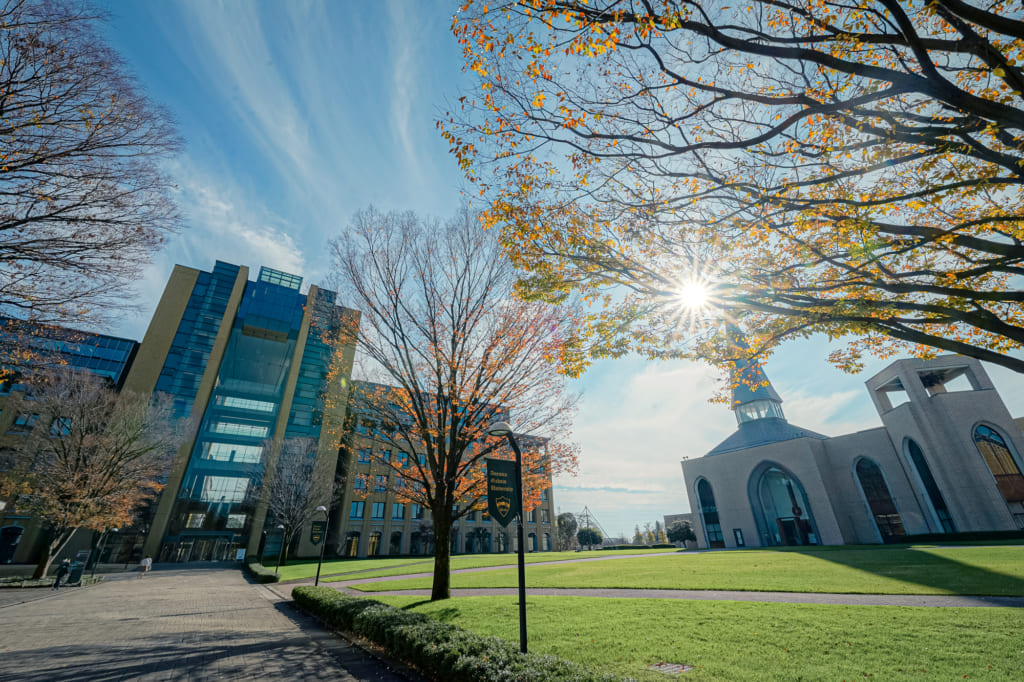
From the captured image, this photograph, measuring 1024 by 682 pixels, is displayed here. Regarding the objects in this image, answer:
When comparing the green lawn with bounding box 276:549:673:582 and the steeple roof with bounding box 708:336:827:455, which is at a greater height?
the steeple roof with bounding box 708:336:827:455

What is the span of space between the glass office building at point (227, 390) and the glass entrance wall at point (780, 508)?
144ft

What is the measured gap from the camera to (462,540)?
52.1m

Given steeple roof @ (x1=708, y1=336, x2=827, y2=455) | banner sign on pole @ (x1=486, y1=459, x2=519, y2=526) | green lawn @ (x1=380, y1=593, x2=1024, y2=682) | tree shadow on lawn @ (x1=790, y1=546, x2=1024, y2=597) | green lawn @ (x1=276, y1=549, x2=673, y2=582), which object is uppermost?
steeple roof @ (x1=708, y1=336, x2=827, y2=455)

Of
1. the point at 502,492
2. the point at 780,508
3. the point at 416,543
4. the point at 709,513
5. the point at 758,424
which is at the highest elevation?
the point at 758,424

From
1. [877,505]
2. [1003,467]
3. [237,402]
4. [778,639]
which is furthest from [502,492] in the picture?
[237,402]

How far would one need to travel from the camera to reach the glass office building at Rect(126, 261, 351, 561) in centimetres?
4288

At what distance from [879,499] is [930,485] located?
→ 400cm

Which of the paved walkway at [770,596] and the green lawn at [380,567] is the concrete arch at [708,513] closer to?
the green lawn at [380,567]

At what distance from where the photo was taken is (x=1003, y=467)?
92.6ft

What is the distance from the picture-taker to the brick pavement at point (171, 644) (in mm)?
6703

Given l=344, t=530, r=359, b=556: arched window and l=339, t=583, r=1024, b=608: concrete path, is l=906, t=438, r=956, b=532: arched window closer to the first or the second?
l=339, t=583, r=1024, b=608: concrete path

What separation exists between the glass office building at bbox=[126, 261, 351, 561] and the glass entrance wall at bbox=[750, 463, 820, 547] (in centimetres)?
4389

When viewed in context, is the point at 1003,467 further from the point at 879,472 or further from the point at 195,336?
the point at 195,336

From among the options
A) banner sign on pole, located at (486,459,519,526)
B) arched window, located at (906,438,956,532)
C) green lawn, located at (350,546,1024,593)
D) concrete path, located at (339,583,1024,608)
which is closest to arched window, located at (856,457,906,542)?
arched window, located at (906,438,956,532)
